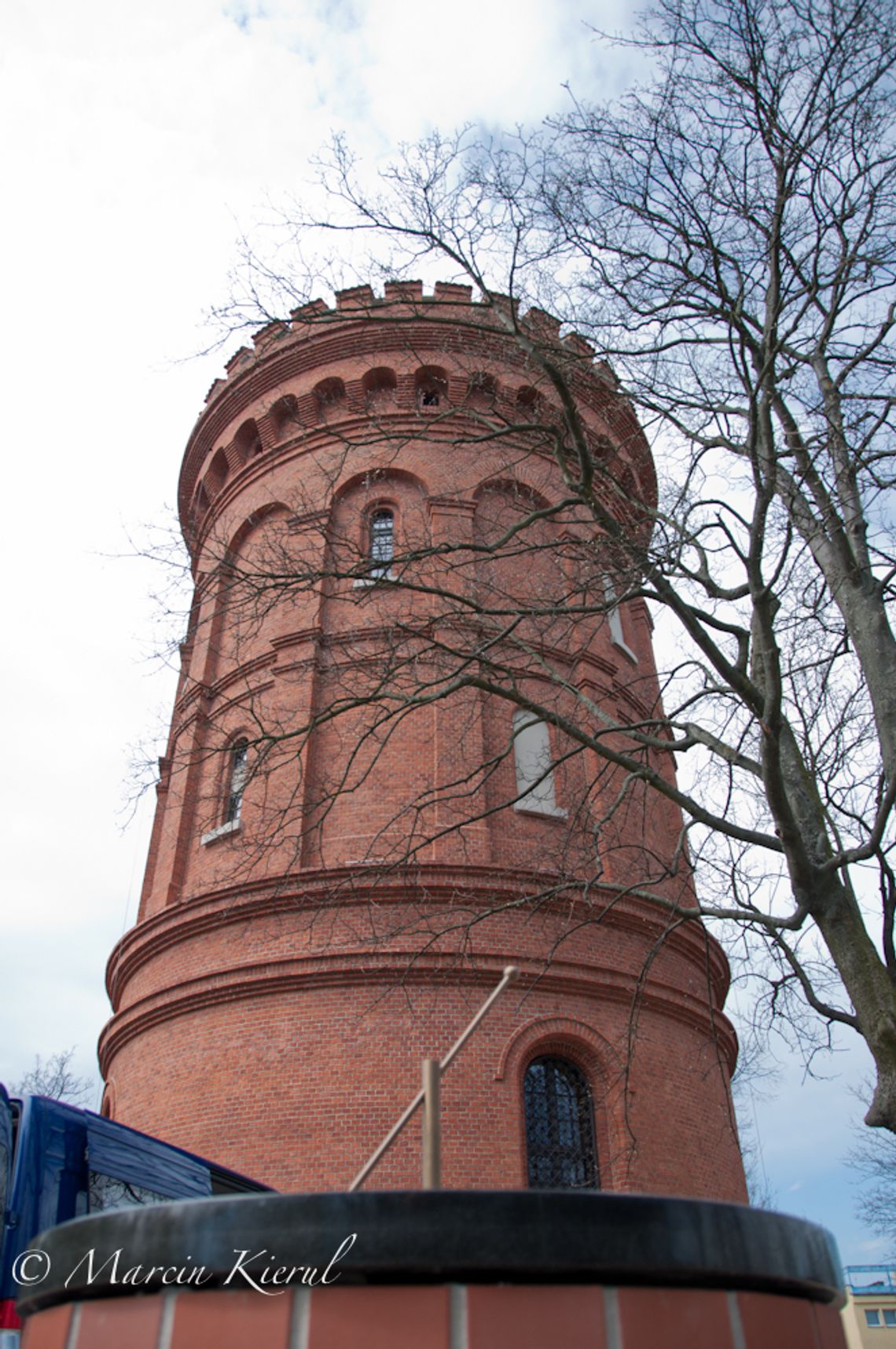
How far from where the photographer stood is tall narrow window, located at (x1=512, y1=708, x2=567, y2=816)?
1149cm

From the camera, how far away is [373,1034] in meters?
9.58

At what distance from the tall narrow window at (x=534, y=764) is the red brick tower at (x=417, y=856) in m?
0.05

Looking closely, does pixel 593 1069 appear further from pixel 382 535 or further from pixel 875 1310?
pixel 875 1310

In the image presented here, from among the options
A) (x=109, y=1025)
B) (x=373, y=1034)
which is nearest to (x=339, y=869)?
(x=373, y=1034)

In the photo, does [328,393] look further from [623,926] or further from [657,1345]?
[657,1345]

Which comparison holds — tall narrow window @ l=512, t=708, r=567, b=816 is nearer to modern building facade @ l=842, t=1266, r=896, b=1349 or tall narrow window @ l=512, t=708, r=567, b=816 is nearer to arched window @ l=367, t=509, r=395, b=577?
arched window @ l=367, t=509, r=395, b=577

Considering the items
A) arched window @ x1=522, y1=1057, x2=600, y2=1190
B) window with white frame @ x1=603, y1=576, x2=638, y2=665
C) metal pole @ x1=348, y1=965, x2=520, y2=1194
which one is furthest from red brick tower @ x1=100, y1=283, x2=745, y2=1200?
metal pole @ x1=348, y1=965, x2=520, y2=1194

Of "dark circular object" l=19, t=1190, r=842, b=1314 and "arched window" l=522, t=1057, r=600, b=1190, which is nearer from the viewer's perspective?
"dark circular object" l=19, t=1190, r=842, b=1314

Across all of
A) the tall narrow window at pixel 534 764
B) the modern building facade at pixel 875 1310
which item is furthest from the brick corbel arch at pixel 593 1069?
the modern building facade at pixel 875 1310

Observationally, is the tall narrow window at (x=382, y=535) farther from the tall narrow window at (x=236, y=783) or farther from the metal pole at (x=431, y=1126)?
the metal pole at (x=431, y=1126)

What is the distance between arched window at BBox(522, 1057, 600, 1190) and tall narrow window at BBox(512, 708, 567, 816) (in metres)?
2.82

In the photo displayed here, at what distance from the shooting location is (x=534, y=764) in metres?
12.0

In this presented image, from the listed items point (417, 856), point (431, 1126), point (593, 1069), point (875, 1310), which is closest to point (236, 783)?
point (417, 856)

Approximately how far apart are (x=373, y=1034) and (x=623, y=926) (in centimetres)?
310
